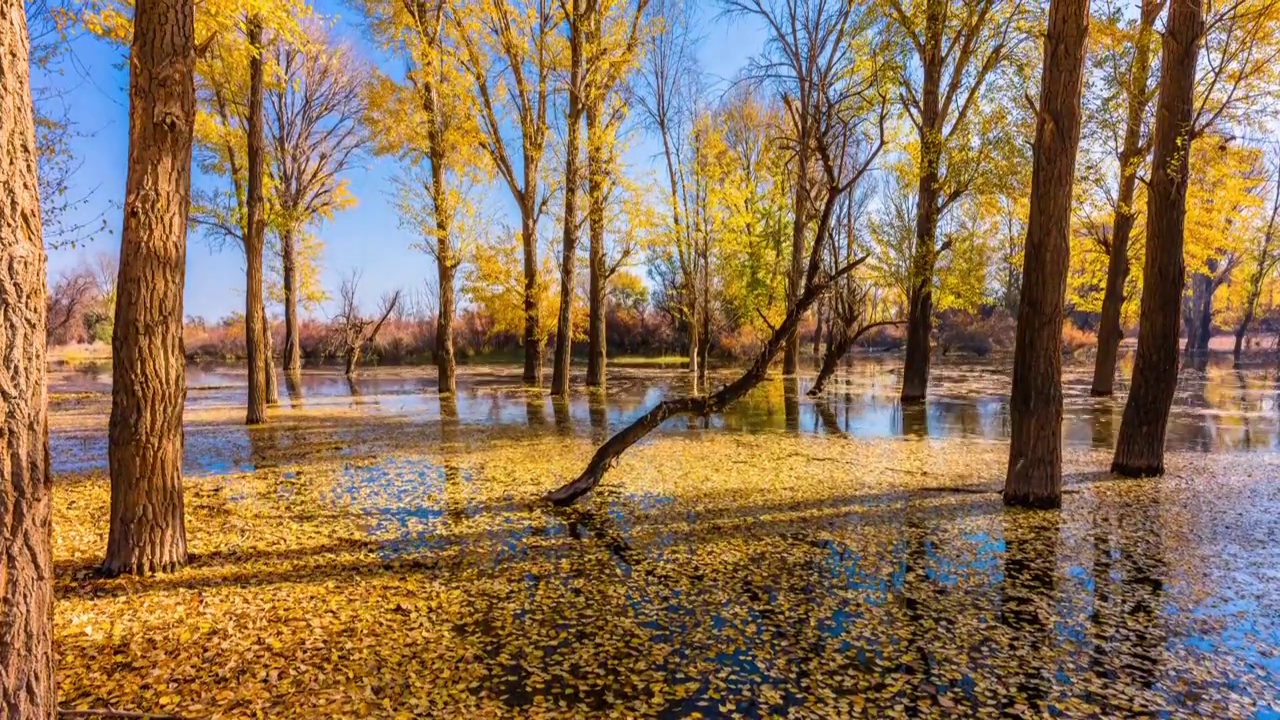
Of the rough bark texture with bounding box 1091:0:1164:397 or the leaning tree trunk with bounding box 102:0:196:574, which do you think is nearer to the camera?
the leaning tree trunk with bounding box 102:0:196:574

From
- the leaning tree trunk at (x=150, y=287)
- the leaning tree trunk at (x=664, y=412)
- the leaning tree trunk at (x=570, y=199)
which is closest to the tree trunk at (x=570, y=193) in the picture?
the leaning tree trunk at (x=570, y=199)

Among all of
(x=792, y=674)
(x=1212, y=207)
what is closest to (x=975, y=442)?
(x=792, y=674)

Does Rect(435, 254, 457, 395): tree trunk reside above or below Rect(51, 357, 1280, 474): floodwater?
above

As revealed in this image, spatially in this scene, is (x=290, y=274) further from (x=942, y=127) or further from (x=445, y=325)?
(x=942, y=127)

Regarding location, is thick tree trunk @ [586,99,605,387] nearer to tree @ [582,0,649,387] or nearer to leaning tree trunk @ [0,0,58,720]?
tree @ [582,0,649,387]

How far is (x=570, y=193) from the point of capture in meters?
15.3

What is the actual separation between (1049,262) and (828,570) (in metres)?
3.62

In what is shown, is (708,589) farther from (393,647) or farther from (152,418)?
(152,418)

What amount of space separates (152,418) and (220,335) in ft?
141

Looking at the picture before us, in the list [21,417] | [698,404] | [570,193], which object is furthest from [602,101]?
[21,417]

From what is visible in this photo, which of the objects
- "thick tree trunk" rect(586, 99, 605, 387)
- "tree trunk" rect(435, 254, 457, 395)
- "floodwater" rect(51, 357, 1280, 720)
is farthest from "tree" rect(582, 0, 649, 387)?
"floodwater" rect(51, 357, 1280, 720)

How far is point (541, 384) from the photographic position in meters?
19.8

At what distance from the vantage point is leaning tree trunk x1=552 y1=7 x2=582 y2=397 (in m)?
14.5

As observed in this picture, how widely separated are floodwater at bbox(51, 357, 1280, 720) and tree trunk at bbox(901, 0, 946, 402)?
14.2 feet
